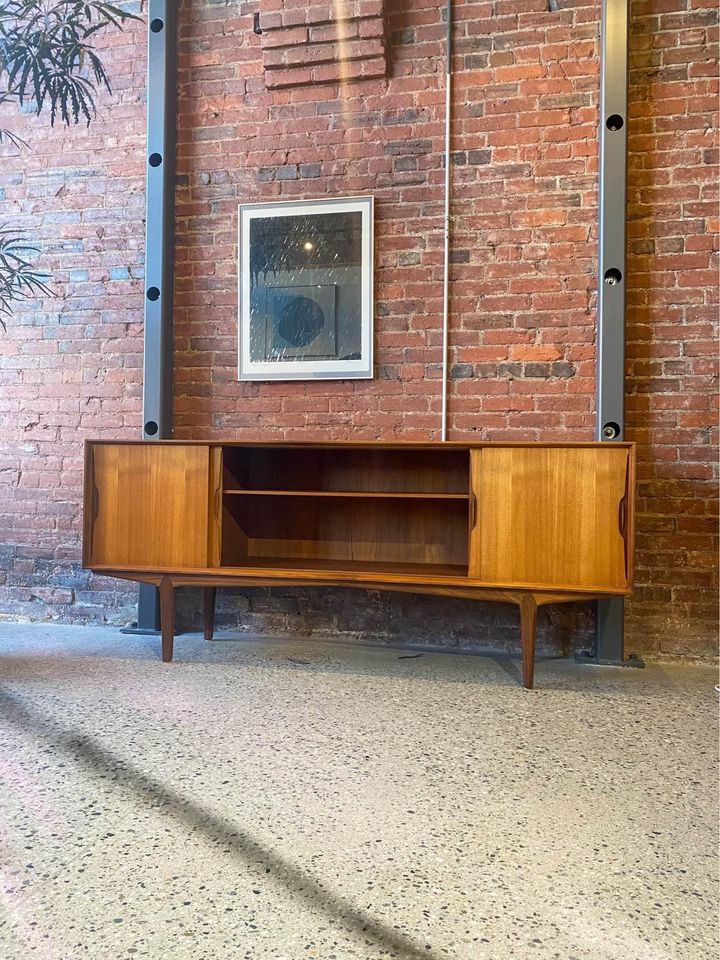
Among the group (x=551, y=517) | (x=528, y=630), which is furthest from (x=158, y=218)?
(x=528, y=630)

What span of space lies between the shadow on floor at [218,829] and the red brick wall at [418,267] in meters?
1.35

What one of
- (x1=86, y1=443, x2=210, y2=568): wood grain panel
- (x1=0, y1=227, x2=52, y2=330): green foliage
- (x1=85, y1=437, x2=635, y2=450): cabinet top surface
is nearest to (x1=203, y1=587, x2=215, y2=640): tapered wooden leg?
(x1=86, y1=443, x2=210, y2=568): wood grain panel

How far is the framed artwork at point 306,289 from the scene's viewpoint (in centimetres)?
315

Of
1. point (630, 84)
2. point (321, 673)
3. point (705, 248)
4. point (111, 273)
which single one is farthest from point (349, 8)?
point (321, 673)

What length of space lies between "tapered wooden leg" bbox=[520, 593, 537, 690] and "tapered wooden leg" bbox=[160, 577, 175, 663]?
57.6 inches

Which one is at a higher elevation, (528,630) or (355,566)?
(355,566)

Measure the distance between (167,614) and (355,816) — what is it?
60.4 inches

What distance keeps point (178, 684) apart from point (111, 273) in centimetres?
217

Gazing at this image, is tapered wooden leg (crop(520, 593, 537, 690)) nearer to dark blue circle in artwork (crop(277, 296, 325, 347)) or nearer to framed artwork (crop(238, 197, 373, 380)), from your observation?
framed artwork (crop(238, 197, 373, 380))

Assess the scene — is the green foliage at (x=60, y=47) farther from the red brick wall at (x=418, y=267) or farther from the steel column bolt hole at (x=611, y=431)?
the steel column bolt hole at (x=611, y=431)

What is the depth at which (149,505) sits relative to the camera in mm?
2814

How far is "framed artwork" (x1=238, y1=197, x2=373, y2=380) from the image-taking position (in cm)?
315

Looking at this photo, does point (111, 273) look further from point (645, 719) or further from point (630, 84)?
point (645, 719)

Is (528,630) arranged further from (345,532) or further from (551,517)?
(345,532)
